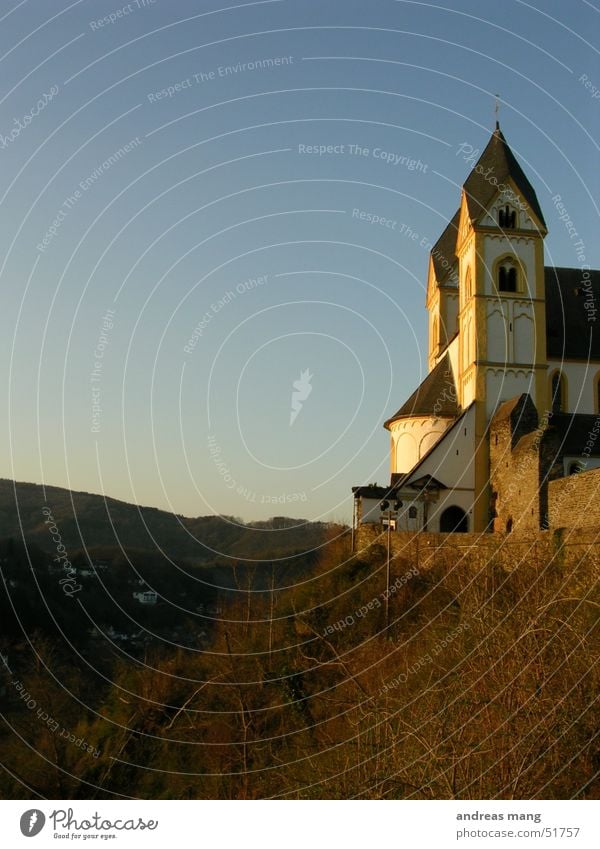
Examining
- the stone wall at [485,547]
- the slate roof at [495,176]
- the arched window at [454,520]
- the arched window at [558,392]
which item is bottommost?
the stone wall at [485,547]

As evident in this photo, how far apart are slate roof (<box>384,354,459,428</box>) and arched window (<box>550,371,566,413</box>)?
13.1 ft

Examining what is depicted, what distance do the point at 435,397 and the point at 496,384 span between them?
4.10 meters

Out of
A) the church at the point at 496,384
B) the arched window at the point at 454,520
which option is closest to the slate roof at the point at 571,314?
the church at the point at 496,384

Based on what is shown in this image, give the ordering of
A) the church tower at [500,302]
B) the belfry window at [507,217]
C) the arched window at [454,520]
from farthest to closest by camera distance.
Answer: the belfry window at [507,217], the church tower at [500,302], the arched window at [454,520]

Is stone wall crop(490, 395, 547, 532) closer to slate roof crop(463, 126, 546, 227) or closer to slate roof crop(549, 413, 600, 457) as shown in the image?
slate roof crop(549, 413, 600, 457)

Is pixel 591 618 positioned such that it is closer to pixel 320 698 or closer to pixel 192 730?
pixel 320 698

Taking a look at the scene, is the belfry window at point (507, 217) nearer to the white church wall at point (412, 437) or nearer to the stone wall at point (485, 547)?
the white church wall at point (412, 437)

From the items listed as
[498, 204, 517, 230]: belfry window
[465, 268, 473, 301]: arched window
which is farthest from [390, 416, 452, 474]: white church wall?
[498, 204, 517, 230]: belfry window

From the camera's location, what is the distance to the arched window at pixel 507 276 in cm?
3650

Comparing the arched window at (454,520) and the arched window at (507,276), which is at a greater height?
the arched window at (507,276)

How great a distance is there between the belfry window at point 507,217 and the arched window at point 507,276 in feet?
4.89

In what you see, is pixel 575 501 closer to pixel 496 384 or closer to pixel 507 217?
pixel 496 384

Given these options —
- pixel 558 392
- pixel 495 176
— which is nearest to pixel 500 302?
pixel 558 392

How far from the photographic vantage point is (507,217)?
3700cm
